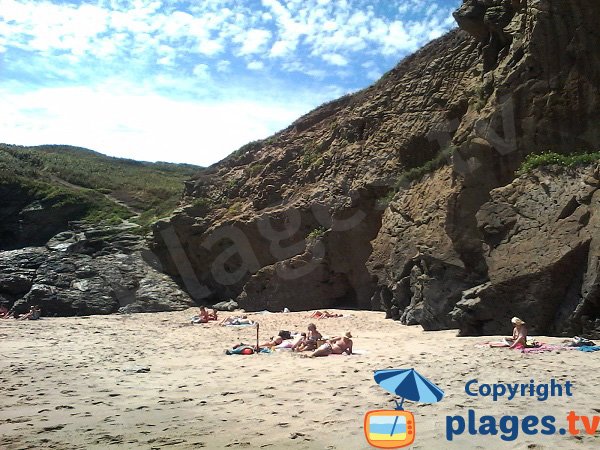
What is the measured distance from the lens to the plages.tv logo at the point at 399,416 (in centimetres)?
432

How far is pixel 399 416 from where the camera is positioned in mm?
4641

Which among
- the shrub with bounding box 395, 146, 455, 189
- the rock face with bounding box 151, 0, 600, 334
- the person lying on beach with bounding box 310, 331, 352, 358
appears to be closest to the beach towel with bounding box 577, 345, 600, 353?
the rock face with bounding box 151, 0, 600, 334

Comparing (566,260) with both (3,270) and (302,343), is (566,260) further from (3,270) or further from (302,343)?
(3,270)

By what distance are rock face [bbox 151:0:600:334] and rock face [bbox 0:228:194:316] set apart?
145cm

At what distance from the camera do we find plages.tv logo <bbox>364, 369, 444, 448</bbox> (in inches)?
170

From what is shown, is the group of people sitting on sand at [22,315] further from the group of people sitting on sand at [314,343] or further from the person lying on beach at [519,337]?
the person lying on beach at [519,337]

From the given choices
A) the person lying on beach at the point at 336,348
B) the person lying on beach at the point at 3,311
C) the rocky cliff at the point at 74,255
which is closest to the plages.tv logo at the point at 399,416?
the person lying on beach at the point at 336,348

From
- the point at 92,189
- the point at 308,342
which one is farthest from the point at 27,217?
the point at 308,342

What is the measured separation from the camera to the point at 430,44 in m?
23.8

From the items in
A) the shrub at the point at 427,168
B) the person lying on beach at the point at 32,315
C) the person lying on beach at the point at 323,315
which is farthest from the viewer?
the person lying on beach at the point at 32,315

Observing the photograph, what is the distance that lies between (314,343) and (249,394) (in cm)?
398

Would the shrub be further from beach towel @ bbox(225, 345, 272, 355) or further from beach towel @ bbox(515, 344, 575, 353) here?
beach towel @ bbox(225, 345, 272, 355)

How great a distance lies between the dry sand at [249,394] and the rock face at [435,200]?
5.49 ft

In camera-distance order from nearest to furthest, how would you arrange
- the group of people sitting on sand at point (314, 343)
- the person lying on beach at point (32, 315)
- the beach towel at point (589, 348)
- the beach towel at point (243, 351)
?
1. the beach towel at point (589, 348)
2. the group of people sitting on sand at point (314, 343)
3. the beach towel at point (243, 351)
4. the person lying on beach at point (32, 315)
